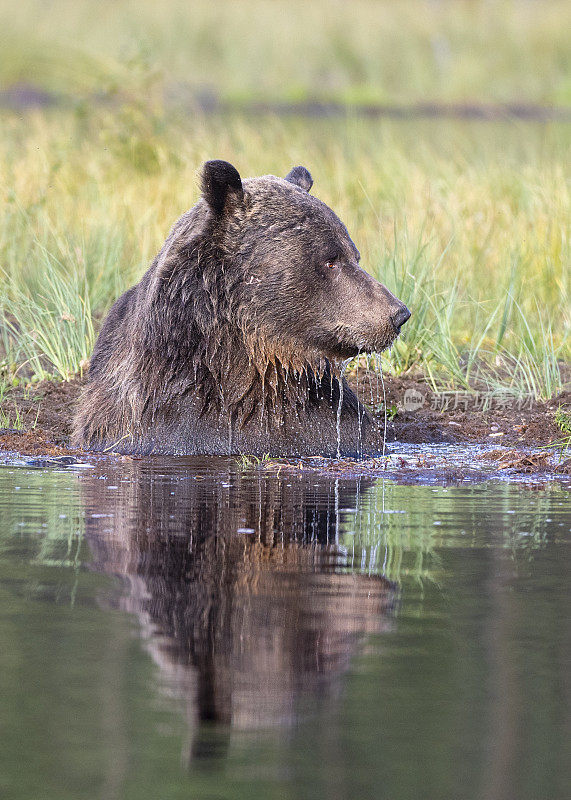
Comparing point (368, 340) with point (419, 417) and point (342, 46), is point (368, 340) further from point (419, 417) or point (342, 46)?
point (342, 46)

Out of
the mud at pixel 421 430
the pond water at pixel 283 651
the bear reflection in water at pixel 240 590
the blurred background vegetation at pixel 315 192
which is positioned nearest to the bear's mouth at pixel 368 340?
the mud at pixel 421 430

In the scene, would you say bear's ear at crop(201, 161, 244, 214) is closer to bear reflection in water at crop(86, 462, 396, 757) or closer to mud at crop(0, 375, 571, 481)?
mud at crop(0, 375, 571, 481)

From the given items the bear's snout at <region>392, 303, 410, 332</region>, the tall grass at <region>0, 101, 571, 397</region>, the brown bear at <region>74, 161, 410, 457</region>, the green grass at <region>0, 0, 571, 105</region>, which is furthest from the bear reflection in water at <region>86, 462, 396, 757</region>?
the green grass at <region>0, 0, 571, 105</region>

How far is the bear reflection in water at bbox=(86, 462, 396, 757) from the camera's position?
3299 millimetres

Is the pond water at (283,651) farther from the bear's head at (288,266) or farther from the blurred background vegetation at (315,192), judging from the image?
the blurred background vegetation at (315,192)

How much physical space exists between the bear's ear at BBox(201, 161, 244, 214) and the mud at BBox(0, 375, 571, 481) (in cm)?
141

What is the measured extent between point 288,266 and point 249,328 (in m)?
0.39

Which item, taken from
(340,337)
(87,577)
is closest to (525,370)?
(340,337)

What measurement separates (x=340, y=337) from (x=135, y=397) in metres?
1.16

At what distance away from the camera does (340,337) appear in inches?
284

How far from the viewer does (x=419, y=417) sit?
9078 mm

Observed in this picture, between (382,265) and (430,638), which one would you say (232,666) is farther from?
(382,265)

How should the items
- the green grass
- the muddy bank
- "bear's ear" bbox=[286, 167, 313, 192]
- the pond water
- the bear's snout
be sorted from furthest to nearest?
the green grass < the muddy bank < "bear's ear" bbox=[286, 167, 313, 192] < the bear's snout < the pond water

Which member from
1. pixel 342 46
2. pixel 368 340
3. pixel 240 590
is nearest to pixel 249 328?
pixel 368 340
